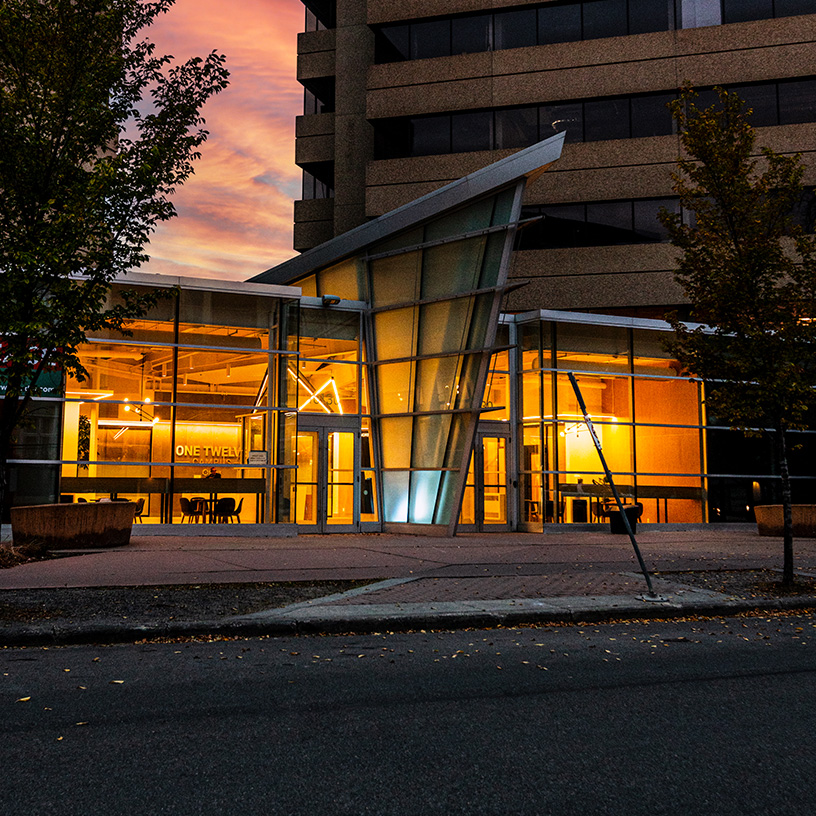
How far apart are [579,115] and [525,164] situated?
43.1ft

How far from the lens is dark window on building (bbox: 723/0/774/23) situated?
99.5 feet

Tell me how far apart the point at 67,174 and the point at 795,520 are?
18594 millimetres

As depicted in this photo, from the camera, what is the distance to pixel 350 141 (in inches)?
1367

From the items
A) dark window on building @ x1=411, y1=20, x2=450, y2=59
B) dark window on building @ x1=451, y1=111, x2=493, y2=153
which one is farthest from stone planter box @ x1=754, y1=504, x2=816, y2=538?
dark window on building @ x1=411, y1=20, x2=450, y2=59

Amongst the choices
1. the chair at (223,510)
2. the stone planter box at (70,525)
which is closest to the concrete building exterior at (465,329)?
the chair at (223,510)

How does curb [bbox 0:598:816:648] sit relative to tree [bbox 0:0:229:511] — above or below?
below

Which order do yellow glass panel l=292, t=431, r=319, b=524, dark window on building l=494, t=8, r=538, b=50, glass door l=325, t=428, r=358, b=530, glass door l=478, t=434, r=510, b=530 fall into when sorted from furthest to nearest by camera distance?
dark window on building l=494, t=8, r=538, b=50 < glass door l=478, t=434, r=510, b=530 < glass door l=325, t=428, r=358, b=530 < yellow glass panel l=292, t=431, r=319, b=524

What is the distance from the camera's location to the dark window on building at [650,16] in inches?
1208

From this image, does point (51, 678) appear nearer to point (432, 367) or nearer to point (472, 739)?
point (472, 739)

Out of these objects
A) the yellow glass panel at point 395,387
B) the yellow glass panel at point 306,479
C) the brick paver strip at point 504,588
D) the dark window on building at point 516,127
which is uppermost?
the dark window on building at point 516,127

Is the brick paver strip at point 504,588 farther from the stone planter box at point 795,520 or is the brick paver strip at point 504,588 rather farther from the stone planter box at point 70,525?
the stone planter box at point 795,520

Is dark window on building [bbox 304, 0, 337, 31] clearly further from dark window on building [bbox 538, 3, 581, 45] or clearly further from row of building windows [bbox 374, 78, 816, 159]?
dark window on building [bbox 538, 3, 581, 45]

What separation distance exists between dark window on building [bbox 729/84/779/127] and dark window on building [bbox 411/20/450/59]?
10.5 meters

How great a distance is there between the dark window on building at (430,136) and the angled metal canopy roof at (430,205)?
1049cm
